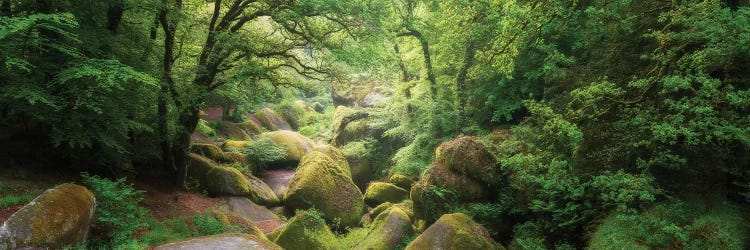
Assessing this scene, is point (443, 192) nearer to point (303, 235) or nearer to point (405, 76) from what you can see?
point (303, 235)

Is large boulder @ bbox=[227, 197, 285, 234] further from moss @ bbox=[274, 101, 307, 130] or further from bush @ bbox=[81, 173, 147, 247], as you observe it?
moss @ bbox=[274, 101, 307, 130]

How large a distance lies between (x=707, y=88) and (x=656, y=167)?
2.02m

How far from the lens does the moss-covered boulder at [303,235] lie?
10.4 m

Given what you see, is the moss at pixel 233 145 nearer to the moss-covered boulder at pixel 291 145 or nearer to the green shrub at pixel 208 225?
the moss-covered boulder at pixel 291 145

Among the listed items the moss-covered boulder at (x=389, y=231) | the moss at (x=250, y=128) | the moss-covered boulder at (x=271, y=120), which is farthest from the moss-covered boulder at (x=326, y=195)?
the moss-covered boulder at (x=271, y=120)

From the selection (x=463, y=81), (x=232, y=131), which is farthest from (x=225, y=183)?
(x=232, y=131)

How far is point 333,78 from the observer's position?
42.7 feet

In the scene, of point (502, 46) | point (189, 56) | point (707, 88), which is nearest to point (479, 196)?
point (502, 46)

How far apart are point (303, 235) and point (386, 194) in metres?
5.66

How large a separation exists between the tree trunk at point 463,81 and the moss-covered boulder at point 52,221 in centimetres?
1127

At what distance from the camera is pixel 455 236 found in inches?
→ 341

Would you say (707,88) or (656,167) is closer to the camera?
(707,88)

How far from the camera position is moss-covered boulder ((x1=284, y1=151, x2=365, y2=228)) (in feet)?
47.1

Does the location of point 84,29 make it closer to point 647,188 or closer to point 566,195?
point 566,195
